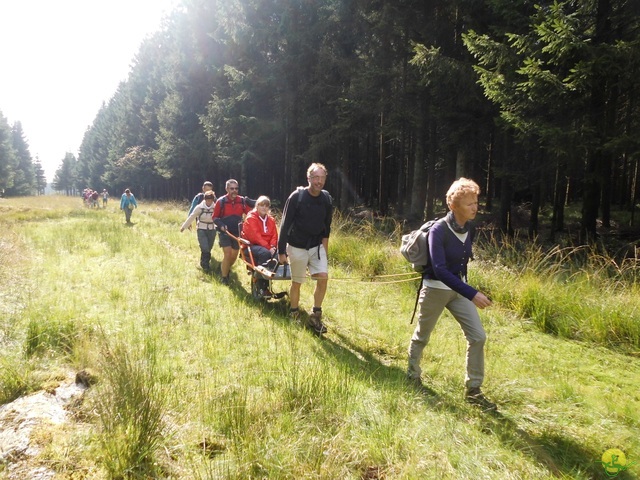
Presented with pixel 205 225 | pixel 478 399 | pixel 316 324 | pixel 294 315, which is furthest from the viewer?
pixel 205 225

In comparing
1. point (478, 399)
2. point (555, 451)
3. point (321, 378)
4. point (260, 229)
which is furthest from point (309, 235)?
point (555, 451)

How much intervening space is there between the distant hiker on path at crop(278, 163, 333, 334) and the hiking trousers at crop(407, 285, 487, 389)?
1798 millimetres

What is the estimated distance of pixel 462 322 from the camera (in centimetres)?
364

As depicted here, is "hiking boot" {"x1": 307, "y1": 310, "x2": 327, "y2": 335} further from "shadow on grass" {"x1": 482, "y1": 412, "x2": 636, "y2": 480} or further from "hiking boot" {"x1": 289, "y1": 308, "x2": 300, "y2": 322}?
"shadow on grass" {"x1": 482, "y1": 412, "x2": 636, "y2": 480}

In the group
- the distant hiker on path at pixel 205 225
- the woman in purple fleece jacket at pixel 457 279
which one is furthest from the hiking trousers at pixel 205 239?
the woman in purple fleece jacket at pixel 457 279

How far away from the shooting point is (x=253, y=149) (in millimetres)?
24078

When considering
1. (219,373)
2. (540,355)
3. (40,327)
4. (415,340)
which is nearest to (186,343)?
(219,373)

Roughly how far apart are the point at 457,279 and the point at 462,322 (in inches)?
22.4

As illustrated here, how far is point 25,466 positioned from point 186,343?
2242mm

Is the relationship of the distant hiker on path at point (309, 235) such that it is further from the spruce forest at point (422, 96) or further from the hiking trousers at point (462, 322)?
the spruce forest at point (422, 96)

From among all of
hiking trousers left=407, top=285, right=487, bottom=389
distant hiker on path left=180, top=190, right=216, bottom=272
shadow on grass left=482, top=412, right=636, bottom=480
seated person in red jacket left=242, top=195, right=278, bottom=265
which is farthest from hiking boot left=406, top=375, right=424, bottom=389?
distant hiker on path left=180, top=190, right=216, bottom=272
